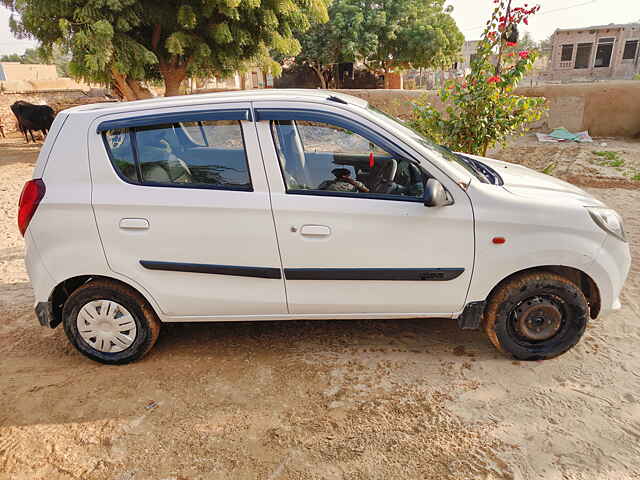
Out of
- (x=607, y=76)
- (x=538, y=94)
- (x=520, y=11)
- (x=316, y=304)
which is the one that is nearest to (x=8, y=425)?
(x=316, y=304)

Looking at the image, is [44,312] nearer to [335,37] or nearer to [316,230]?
[316,230]

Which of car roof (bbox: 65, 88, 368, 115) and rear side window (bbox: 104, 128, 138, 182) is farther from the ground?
car roof (bbox: 65, 88, 368, 115)

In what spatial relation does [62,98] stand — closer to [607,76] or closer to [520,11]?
[520,11]

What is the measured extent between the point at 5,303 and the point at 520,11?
19.3 ft

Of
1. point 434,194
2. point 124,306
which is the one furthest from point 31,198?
point 434,194

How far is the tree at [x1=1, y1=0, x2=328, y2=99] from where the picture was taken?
30.2ft

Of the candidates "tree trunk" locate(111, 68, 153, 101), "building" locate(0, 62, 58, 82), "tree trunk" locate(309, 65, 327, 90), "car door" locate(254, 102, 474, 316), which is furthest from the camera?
"building" locate(0, 62, 58, 82)

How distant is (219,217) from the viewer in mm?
2730

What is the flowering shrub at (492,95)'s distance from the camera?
15.9ft

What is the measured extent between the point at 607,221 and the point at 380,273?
1478 millimetres

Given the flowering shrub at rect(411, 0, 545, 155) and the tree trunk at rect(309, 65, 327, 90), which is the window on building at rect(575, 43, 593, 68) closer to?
the tree trunk at rect(309, 65, 327, 90)

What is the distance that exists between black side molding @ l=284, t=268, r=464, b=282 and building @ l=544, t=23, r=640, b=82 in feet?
105

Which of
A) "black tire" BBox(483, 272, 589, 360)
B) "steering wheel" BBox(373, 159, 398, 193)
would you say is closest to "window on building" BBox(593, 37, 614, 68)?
"black tire" BBox(483, 272, 589, 360)

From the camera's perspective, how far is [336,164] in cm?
317
